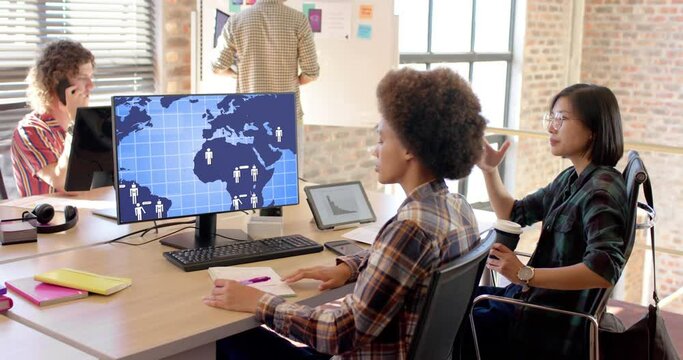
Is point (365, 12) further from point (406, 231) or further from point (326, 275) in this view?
point (406, 231)

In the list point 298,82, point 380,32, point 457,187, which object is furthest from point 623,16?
point 298,82

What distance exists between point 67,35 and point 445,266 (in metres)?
3.34

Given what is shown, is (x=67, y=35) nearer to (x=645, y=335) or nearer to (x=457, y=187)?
(x=645, y=335)

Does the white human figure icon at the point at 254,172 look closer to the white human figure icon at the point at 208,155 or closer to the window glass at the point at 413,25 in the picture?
the white human figure icon at the point at 208,155

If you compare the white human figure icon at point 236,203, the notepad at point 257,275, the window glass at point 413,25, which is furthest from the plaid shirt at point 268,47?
the notepad at point 257,275

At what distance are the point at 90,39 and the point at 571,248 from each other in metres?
3.06

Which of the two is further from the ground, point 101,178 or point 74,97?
point 74,97

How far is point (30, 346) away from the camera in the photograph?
166 centimetres

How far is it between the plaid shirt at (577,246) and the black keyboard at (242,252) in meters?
0.65

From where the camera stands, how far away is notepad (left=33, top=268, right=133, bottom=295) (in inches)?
77.2

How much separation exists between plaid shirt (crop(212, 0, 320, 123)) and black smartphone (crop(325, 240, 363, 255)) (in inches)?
89.9

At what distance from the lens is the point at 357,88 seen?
5.11 meters

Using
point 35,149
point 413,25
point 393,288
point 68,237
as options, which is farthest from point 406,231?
point 413,25

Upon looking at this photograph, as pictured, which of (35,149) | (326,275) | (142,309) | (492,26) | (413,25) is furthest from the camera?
(492,26)
